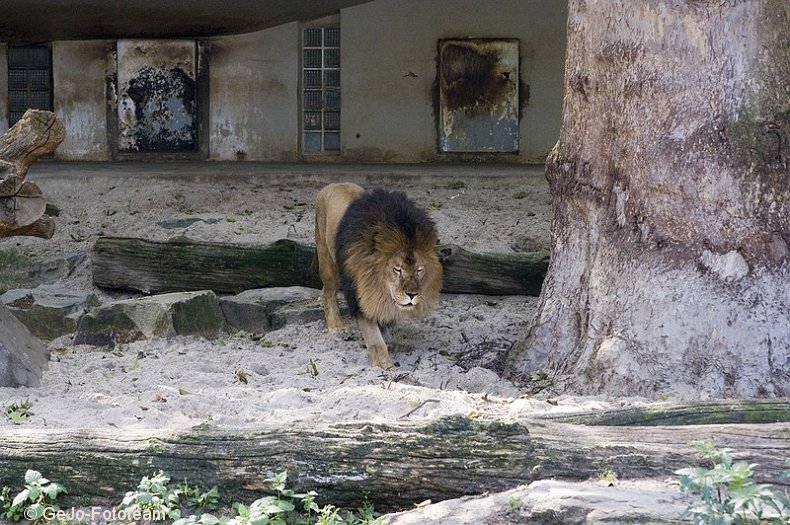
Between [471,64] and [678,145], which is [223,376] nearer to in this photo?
[678,145]

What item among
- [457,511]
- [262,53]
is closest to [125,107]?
[262,53]

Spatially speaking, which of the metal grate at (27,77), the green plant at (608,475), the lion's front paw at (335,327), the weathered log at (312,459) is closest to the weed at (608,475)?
the green plant at (608,475)

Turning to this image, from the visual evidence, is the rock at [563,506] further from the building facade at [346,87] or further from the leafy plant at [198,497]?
the building facade at [346,87]

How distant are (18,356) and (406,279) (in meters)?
2.17

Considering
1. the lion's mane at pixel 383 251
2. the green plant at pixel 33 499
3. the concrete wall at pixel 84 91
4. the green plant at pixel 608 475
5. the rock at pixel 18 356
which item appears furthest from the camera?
the concrete wall at pixel 84 91

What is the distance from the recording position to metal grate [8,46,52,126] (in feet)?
45.1

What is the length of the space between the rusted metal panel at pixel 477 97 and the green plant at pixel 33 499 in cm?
985

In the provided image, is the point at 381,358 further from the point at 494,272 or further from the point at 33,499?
the point at 33,499

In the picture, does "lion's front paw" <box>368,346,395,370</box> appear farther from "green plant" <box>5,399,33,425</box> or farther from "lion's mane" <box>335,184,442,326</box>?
"green plant" <box>5,399,33,425</box>

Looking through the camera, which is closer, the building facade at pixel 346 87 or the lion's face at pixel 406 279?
the lion's face at pixel 406 279

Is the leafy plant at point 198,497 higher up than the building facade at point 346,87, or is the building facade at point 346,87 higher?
the building facade at point 346,87

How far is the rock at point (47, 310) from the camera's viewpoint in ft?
24.5

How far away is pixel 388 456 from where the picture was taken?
4.29m

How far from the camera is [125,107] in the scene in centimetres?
1373
